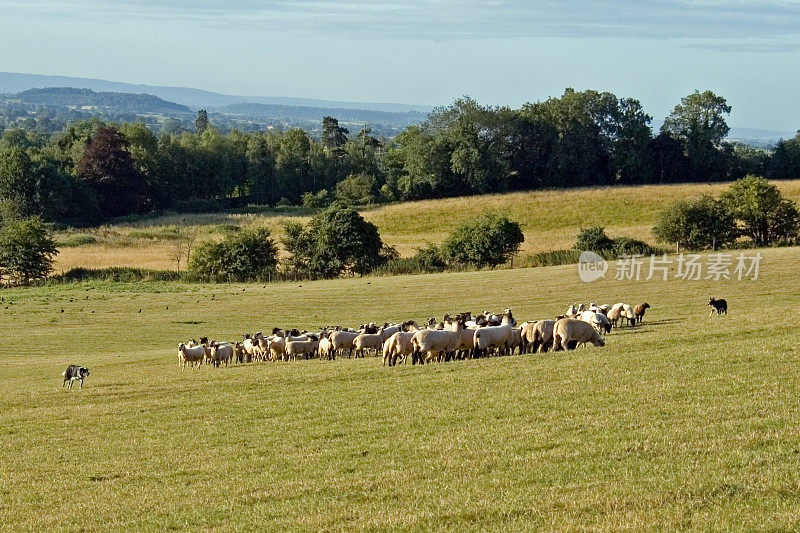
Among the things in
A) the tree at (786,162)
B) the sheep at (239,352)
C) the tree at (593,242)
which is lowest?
the sheep at (239,352)

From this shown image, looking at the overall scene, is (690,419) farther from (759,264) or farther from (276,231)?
(276,231)

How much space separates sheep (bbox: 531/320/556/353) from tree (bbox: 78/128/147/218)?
10444cm

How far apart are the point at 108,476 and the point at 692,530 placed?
32.4 feet

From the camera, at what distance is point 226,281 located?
227ft

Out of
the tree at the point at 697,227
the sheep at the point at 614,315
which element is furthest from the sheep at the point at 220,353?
the tree at the point at 697,227

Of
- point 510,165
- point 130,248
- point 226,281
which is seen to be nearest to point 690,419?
point 226,281

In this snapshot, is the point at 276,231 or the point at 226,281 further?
the point at 276,231

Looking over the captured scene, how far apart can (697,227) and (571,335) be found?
4779 centimetres

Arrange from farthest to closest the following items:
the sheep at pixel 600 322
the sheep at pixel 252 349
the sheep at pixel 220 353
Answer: the sheep at pixel 252 349, the sheep at pixel 220 353, the sheep at pixel 600 322

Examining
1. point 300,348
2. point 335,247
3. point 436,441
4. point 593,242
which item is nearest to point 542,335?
point 300,348

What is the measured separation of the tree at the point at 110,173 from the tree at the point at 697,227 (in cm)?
7942

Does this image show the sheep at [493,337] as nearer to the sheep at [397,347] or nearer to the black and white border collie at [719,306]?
the sheep at [397,347]

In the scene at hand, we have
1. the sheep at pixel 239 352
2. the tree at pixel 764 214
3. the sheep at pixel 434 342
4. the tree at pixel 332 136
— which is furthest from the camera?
the tree at pixel 332 136

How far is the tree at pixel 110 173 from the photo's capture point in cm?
12156
